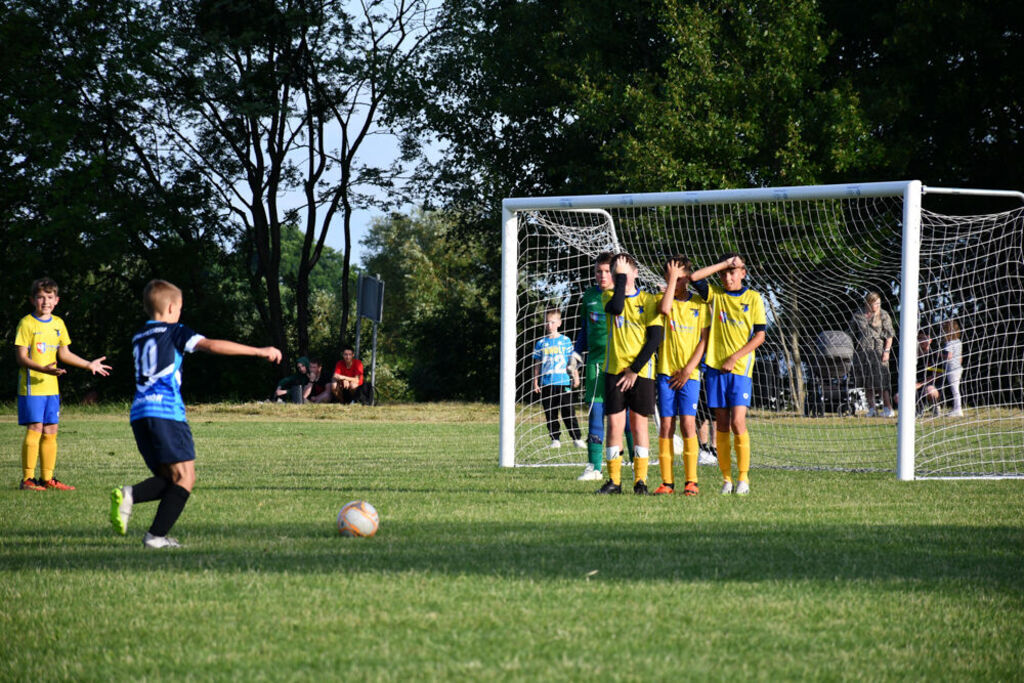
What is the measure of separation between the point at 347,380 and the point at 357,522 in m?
18.8

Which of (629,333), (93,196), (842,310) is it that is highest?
(93,196)

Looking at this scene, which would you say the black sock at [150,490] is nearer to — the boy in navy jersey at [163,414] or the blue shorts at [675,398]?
the boy in navy jersey at [163,414]

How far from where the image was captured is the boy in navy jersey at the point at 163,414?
6062 mm

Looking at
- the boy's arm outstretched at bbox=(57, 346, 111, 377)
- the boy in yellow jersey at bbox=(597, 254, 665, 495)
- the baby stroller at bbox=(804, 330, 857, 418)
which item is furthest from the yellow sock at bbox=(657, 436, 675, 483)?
the baby stroller at bbox=(804, 330, 857, 418)

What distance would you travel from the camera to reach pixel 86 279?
30828 millimetres

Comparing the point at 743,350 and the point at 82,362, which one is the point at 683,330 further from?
the point at 82,362

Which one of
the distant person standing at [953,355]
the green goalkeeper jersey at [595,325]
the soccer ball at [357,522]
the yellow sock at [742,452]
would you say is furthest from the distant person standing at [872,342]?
the soccer ball at [357,522]

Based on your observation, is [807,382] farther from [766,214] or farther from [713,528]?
[713,528]

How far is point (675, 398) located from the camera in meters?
8.78

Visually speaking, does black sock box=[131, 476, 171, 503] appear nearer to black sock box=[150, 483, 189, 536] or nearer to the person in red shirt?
black sock box=[150, 483, 189, 536]

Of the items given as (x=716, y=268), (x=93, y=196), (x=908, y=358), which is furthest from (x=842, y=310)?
(x=93, y=196)

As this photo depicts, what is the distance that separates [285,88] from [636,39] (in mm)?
10285

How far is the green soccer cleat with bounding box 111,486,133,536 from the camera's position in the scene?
623cm

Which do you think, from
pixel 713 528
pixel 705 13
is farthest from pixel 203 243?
pixel 713 528
